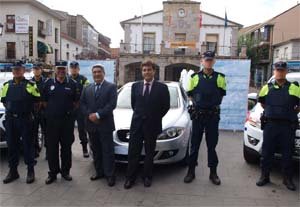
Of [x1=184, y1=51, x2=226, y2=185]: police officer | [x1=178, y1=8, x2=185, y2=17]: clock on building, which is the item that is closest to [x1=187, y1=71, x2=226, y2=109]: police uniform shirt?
[x1=184, y1=51, x2=226, y2=185]: police officer

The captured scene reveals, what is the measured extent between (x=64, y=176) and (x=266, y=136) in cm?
309

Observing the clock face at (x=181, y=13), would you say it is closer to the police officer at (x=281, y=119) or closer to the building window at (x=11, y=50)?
the building window at (x=11, y=50)

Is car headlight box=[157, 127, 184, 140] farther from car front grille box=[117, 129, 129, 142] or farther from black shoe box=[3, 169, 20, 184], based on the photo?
black shoe box=[3, 169, 20, 184]

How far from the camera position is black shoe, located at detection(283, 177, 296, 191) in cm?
496

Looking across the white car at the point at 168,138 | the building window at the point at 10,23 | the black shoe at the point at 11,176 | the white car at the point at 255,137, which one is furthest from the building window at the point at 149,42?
the black shoe at the point at 11,176

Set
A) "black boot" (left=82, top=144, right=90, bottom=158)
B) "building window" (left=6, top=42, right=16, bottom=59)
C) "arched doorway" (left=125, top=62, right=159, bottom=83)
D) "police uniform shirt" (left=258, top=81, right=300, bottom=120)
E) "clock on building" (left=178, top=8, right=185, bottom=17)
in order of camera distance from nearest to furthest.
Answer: "police uniform shirt" (left=258, top=81, right=300, bottom=120) < "black boot" (left=82, top=144, right=90, bottom=158) < "arched doorway" (left=125, top=62, right=159, bottom=83) < "building window" (left=6, top=42, right=16, bottom=59) < "clock on building" (left=178, top=8, right=185, bottom=17)

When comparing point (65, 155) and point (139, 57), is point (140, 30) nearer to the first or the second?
point (139, 57)

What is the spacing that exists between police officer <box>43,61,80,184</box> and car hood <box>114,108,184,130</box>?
32.6 inches

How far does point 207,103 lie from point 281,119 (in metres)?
1.06

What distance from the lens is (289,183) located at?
5.03 meters

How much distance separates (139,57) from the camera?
3050 centimetres

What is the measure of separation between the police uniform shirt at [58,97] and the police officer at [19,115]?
0.23 m

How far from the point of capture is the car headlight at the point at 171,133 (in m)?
5.46

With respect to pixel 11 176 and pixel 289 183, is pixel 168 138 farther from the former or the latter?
pixel 11 176
